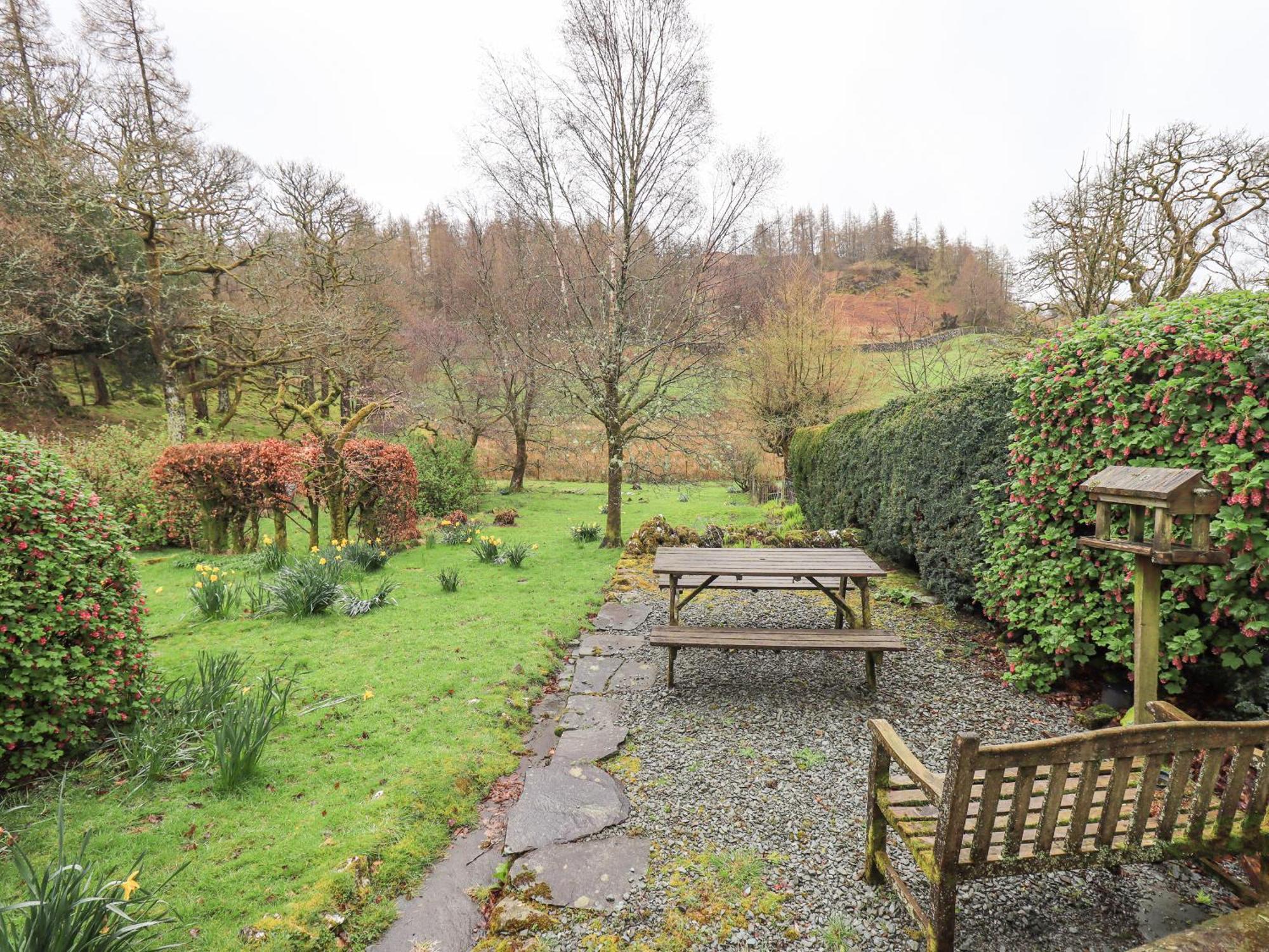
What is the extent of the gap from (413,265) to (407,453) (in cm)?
2402

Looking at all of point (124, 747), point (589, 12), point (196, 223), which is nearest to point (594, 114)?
point (589, 12)

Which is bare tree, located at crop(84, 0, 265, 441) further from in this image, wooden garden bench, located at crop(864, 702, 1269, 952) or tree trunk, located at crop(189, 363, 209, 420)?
wooden garden bench, located at crop(864, 702, 1269, 952)

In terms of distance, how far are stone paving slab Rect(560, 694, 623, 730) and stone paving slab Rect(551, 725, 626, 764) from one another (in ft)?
0.22

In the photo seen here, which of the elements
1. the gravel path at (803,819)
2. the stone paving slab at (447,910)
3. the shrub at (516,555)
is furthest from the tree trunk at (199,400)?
the stone paving slab at (447,910)

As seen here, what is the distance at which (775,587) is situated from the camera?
4.71 m

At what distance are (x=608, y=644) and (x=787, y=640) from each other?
190cm

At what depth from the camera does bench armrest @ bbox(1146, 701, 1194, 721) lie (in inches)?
89.1

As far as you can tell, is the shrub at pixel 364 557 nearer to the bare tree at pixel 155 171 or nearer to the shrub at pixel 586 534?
the shrub at pixel 586 534

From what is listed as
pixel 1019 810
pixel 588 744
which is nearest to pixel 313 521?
pixel 588 744

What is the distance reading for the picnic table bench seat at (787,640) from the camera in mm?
A: 3969

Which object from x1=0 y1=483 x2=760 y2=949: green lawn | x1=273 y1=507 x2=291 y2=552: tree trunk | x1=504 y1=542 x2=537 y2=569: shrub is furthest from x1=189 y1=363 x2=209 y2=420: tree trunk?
x1=504 y1=542 x2=537 y2=569: shrub

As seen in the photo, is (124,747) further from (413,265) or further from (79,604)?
(413,265)

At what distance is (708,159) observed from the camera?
8.52 metres

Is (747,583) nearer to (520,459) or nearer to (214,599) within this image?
(214,599)
